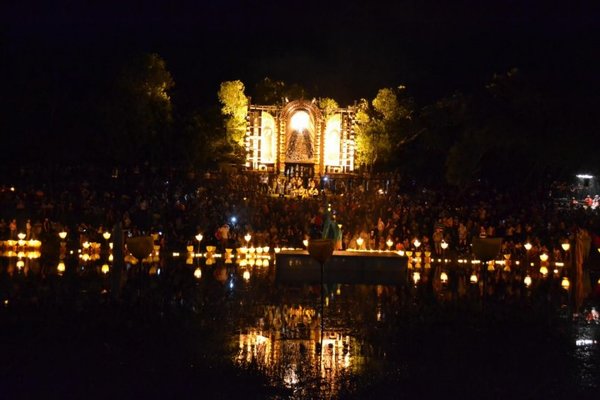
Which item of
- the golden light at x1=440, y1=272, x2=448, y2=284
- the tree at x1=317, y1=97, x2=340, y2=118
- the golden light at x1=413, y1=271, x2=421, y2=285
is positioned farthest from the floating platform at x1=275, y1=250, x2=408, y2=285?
the tree at x1=317, y1=97, x2=340, y2=118

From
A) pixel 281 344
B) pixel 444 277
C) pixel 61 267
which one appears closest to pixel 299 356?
pixel 281 344

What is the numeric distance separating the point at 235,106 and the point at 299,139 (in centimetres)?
474

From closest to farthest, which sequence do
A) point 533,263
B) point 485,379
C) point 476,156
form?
point 485,379 < point 533,263 < point 476,156

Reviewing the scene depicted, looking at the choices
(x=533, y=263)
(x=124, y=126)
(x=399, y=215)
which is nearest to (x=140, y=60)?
(x=124, y=126)

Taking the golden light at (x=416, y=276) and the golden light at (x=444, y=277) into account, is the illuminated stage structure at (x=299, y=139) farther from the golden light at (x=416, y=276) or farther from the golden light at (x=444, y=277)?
the golden light at (x=444, y=277)

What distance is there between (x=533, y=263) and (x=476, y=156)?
7667mm

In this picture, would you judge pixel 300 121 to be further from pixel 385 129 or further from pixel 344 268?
pixel 344 268

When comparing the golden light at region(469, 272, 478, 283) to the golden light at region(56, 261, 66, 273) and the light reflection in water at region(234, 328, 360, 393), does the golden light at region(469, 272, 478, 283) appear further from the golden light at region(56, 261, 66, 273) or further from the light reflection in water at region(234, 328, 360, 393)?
the golden light at region(56, 261, 66, 273)

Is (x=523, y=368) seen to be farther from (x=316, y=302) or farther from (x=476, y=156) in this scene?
(x=476, y=156)

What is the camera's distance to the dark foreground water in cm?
913

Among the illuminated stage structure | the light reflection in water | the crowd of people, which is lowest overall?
the light reflection in water

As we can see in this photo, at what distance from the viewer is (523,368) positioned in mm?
10367

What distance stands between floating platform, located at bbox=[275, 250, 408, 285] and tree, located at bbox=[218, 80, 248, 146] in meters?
28.5

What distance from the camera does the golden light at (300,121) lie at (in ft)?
162
